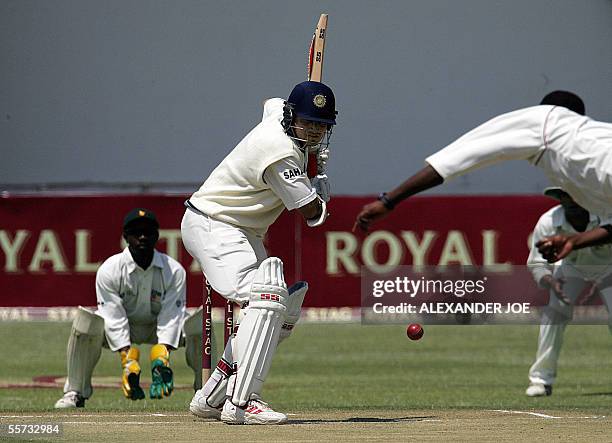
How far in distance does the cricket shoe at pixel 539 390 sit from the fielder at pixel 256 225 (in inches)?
157

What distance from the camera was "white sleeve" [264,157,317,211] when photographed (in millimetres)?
7873

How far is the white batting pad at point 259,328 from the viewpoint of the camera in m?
7.93

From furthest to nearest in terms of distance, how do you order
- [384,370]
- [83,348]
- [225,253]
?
[384,370]
[83,348]
[225,253]

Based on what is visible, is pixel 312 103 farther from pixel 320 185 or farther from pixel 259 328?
pixel 259 328

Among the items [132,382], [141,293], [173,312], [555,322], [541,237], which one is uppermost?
[541,237]

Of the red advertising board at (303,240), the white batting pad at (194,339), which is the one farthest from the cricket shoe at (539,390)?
the red advertising board at (303,240)

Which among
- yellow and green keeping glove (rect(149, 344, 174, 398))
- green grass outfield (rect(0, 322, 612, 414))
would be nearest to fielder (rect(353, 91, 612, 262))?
green grass outfield (rect(0, 322, 612, 414))

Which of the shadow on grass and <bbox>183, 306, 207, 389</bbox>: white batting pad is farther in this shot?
<bbox>183, 306, 207, 389</bbox>: white batting pad

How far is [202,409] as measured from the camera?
845 centimetres

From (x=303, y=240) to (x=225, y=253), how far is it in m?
10.2

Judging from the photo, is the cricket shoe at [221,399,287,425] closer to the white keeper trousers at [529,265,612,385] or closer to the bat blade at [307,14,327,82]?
the bat blade at [307,14,327,82]

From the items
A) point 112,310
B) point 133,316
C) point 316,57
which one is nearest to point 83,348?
point 112,310

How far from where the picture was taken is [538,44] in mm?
21672

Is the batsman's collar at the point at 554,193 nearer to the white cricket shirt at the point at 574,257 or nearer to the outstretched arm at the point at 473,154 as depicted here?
the white cricket shirt at the point at 574,257
